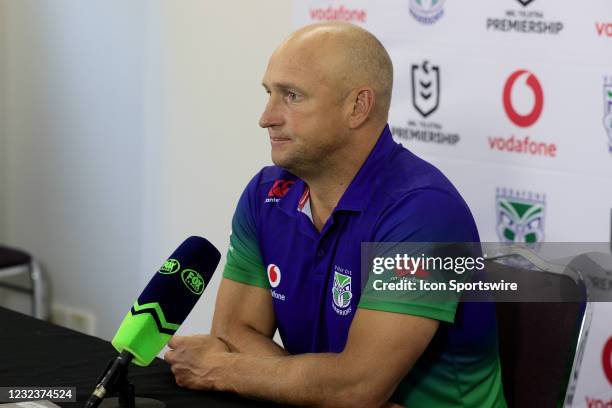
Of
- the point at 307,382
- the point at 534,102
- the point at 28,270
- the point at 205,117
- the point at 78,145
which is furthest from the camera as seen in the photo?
the point at 78,145

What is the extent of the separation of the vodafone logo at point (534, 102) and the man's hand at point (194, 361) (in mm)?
1348

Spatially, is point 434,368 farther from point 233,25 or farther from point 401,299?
point 233,25

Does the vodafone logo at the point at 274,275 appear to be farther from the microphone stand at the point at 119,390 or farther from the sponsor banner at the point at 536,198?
the sponsor banner at the point at 536,198

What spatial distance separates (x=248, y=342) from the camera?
7.65 ft

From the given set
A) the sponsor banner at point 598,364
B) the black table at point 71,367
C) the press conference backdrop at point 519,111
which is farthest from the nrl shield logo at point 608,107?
the black table at point 71,367

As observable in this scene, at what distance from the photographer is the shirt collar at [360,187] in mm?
2236

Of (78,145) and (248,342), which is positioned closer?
(248,342)

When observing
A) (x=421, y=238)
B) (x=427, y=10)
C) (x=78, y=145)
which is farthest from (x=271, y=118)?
(x=78, y=145)

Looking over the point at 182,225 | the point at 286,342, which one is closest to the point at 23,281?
the point at 182,225

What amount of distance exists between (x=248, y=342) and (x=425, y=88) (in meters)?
1.33

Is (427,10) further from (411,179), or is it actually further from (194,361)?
(194,361)

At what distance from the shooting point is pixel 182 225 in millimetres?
4320

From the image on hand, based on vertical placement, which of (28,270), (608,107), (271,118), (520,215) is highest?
(608,107)

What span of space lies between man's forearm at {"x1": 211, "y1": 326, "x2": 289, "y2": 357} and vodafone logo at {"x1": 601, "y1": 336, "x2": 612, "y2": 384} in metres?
1.13
